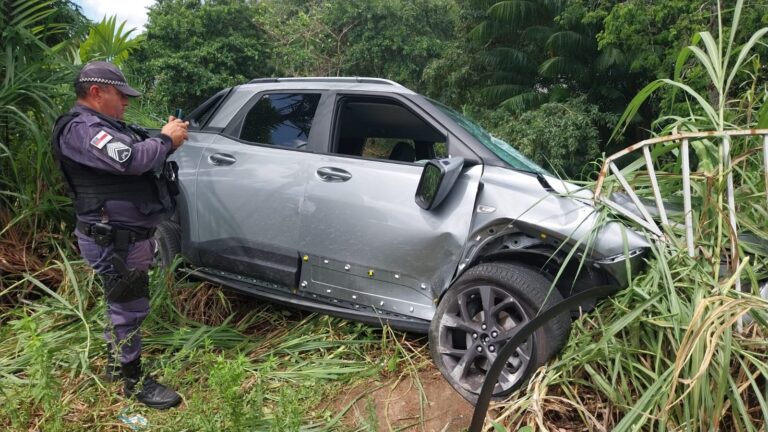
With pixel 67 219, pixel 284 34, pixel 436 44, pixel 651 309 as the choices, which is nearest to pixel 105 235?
pixel 67 219

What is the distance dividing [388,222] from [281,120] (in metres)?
1.19

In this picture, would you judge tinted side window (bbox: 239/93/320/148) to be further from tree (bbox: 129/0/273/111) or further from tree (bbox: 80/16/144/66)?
tree (bbox: 129/0/273/111)

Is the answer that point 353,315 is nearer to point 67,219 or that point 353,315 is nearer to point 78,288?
point 78,288

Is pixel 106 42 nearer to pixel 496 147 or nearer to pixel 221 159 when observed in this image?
pixel 221 159

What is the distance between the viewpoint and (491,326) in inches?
108

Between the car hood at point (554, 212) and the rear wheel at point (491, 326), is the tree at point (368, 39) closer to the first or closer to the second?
the car hood at point (554, 212)

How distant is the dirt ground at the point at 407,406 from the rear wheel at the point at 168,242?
5.77ft

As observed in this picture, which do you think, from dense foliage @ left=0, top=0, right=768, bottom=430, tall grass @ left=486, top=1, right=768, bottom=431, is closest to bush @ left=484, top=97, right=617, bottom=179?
dense foliage @ left=0, top=0, right=768, bottom=430

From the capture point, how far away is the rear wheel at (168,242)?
3.92m

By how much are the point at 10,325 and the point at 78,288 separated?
0.46 m

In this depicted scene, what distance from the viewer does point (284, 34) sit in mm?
21016

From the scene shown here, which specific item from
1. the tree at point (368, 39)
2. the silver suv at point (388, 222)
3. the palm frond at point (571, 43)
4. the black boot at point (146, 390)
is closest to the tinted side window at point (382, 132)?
the silver suv at point (388, 222)

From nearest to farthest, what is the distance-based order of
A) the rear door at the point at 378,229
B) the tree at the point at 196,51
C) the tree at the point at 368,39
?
the rear door at the point at 378,229 → the tree at the point at 196,51 → the tree at the point at 368,39

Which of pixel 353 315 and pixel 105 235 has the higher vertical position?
pixel 105 235
